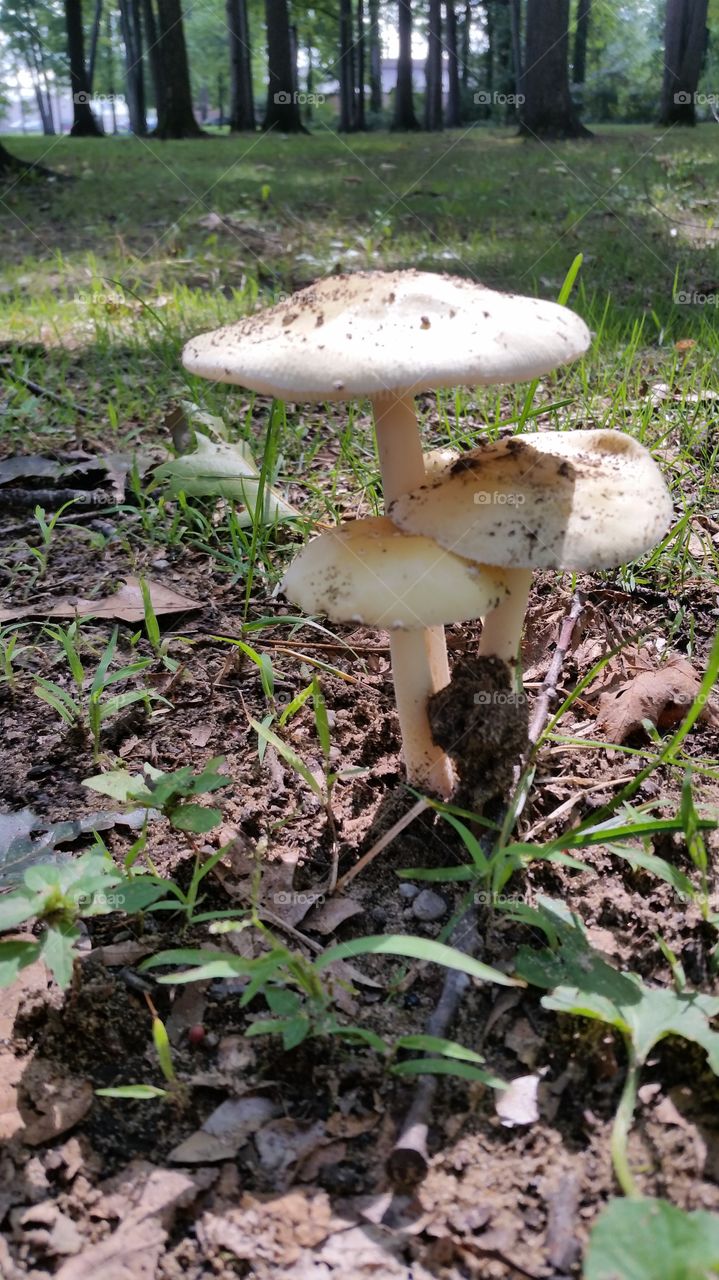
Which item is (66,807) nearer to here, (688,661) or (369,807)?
(369,807)

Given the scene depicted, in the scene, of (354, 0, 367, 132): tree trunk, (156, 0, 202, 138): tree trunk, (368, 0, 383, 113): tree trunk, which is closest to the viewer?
(156, 0, 202, 138): tree trunk

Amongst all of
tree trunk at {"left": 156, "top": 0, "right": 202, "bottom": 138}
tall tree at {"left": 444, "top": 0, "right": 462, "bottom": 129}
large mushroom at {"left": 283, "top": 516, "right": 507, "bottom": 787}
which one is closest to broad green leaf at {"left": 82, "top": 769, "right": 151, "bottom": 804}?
large mushroom at {"left": 283, "top": 516, "right": 507, "bottom": 787}

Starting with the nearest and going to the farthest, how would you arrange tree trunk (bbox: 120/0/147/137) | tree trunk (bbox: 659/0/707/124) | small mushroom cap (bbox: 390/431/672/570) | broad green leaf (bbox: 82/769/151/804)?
small mushroom cap (bbox: 390/431/672/570) → broad green leaf (bbox: 82/769/151/804) → tree trunk (bbox: 659/0/707/124) → tree trunk (bbox: 120/0/147/137)

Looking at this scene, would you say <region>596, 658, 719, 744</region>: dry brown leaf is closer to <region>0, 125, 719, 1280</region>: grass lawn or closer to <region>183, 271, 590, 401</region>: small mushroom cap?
<region>0, 125, 719, 1280</region>: grass lawn

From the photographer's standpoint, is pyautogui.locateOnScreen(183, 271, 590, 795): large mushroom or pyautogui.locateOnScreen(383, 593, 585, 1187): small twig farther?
pyautogui.locateOnScreen(183, 271, 590, 795): large mushroom

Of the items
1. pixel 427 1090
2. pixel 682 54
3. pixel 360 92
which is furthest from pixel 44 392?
pixel 360 92

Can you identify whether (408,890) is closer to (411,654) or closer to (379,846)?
(379,846)

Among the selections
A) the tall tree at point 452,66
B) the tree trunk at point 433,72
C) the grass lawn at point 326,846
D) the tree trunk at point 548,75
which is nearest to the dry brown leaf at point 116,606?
the grass lawn at point 326,846

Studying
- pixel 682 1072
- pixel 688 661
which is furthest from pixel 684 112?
pixel 682 1072
